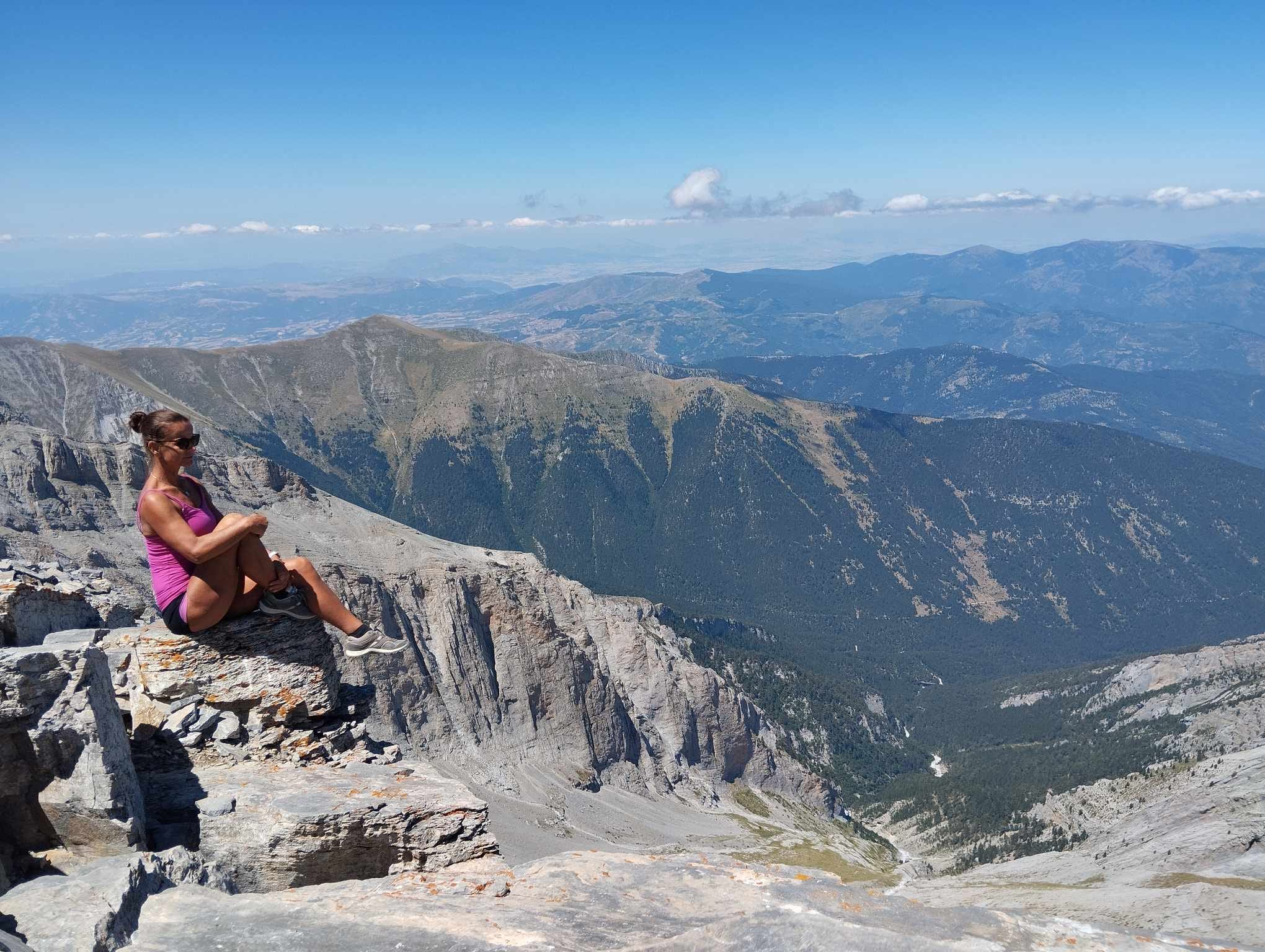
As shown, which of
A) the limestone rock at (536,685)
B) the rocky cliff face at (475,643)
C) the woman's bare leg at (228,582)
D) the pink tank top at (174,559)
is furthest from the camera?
the rocky cliff face at (475,643)

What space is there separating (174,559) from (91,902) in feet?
19.0

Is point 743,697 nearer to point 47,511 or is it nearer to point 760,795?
point 760,795

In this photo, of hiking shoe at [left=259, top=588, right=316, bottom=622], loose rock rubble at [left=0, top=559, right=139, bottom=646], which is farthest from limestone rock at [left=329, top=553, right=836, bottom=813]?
hiking shoe at [left=259, top=588, right=316, bottom=622]

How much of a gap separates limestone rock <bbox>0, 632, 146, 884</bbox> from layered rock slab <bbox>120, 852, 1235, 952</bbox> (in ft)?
6.52

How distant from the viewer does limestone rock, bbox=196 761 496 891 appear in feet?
47.9

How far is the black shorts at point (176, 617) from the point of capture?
51.8 ft

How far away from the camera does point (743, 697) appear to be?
151m

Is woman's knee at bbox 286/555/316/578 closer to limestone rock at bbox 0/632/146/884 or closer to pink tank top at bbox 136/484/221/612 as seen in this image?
pink tank top at bbox 136/484/221/612

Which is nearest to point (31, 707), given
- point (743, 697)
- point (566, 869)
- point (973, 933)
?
point (566, 869)

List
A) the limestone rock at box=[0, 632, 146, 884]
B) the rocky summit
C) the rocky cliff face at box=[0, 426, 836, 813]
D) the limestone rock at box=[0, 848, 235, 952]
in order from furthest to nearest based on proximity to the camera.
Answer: the rocky cliff face at box=[0, 426, 836, 813] → the limestone rock at box=[0, 632, 146, 884] → the rocky summit → the limestone rock at box=[0, 848, 235, 952]

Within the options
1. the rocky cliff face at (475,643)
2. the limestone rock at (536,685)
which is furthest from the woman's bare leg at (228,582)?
the rocky cliff face at (475,643)

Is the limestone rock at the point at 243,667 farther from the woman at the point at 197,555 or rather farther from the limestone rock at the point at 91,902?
the limestone rock at the point at 91,902

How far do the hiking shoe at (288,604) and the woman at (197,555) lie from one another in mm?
17

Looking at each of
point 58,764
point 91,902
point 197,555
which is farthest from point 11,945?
point 197,555
